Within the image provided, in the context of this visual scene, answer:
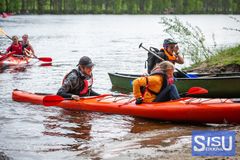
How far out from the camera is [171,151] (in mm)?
5906

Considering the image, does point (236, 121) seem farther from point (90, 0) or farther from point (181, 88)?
point (90, 0)

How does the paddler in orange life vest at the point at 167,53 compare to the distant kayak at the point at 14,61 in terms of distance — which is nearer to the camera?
the paddler in orange life vest at the point at 167,53

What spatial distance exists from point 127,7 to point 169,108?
10284cm

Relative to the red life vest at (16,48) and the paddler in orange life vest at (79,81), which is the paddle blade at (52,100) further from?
the red life vest at (16,48)

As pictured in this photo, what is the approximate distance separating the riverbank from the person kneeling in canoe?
13.2 feet

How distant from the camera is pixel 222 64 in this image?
12.2m

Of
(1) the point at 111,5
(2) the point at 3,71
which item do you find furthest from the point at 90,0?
(2) the point at 3,71

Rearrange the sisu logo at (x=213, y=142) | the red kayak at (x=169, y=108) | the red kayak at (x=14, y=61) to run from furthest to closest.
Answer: the red kayak at (x=14, y=61) → the red kayak at (x=169, y=108) → the sisu logo at (x=213, y=142)

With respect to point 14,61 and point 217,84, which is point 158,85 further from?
point 14,61

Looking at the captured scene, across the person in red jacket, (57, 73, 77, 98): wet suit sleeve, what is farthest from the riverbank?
the person in red jacket

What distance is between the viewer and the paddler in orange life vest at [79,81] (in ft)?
29.5

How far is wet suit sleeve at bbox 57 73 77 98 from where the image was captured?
912 cm

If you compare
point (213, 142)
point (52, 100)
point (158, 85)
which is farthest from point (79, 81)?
point (213, 142)

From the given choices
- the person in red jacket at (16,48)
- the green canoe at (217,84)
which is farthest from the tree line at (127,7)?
the green canoe at (217,84)
